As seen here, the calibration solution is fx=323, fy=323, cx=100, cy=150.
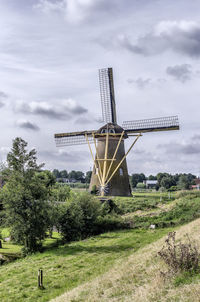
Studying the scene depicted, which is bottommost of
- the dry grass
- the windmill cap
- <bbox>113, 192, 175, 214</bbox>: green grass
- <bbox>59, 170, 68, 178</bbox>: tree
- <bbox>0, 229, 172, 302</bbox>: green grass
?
<bbox>0, 229, 172, 302</bbox>: green grass

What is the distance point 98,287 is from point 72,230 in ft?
57.2

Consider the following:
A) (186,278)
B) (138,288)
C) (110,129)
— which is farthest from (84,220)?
(186,278)

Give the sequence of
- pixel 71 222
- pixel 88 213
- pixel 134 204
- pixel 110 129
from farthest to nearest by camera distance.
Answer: pixel 110 129
pixel 134 204
pixel 88 213
pixel 71 222

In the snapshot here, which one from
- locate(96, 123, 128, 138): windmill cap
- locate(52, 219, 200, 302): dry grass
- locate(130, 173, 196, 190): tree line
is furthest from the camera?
locate(130, 173, 196, 190): tree line

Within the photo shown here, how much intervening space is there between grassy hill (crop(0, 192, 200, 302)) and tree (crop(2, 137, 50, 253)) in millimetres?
1792

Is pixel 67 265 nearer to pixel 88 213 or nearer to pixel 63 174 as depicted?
pixel 88 213

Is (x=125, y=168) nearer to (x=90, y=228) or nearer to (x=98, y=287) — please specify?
(x=90, y=228)

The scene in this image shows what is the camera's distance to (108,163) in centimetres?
4722

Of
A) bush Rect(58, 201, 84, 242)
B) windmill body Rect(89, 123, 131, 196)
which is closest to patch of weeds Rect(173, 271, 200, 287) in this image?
bush Rect(58, 201, 84, 242)

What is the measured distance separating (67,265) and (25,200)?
7.66 meters

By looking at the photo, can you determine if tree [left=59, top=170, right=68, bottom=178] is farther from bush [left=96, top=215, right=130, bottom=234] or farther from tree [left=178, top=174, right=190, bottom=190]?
bush [left=96, top=215, right=130, bottom=234]

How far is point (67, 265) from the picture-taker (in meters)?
19.7

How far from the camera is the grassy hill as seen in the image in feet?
34.1

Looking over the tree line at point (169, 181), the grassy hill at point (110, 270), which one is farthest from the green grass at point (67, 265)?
the tree line at point (169, 181)
